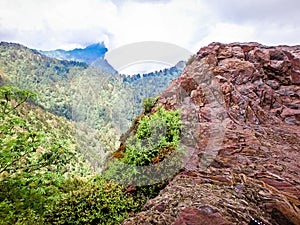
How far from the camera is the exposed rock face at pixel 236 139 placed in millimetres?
4535

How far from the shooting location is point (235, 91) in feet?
34.0

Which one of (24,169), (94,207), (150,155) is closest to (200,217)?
(94,207)

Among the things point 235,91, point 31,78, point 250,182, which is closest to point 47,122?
point 31,78

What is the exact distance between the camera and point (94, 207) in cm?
618

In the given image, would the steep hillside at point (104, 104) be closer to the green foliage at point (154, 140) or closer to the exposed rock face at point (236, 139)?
the green foliage at point (154, 140)

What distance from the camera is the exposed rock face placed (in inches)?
179

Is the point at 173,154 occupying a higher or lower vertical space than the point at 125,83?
lower

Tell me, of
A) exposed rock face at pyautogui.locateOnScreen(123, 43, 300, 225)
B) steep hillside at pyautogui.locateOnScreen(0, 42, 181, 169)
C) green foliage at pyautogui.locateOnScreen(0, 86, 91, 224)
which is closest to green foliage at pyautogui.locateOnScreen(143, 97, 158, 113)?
exposed rock face at pyautogui.locateOnScreen(123, 43, 300, 225)

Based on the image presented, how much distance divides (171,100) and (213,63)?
3457 mm

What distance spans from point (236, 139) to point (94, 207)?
4261 millimetres

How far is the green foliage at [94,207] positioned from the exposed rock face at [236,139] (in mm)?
1080

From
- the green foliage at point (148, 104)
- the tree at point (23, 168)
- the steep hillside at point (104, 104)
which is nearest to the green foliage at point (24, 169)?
the tree at point (23, 168)

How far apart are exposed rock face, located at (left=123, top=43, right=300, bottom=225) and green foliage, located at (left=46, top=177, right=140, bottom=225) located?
3.54 feet

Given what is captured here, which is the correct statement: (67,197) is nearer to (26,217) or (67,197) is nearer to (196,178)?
(26,217)
